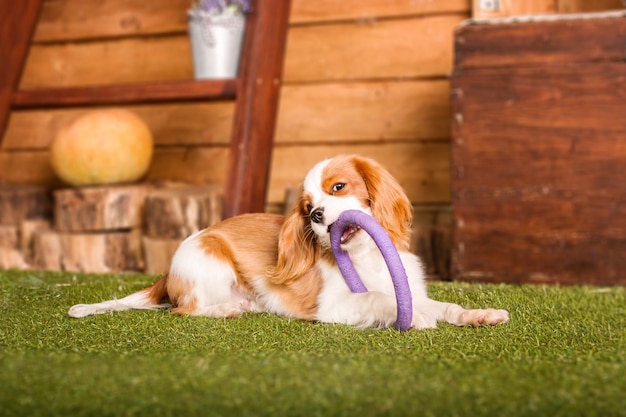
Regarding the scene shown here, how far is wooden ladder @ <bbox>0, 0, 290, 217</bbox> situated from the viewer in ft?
12.7

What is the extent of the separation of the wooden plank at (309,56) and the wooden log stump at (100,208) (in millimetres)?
1069

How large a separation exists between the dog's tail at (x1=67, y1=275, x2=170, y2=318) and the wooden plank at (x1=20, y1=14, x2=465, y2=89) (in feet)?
7.35

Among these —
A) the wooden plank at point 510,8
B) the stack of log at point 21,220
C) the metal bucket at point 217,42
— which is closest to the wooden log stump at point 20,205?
the stack of log at point 21,220

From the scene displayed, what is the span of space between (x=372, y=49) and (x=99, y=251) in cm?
186

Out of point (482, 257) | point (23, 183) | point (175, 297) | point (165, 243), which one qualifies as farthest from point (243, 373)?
point (23, 183)

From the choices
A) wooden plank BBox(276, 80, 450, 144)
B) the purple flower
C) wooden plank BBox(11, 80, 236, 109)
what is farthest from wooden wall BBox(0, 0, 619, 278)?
wooden plank BBox(11, 80, 236, 109)

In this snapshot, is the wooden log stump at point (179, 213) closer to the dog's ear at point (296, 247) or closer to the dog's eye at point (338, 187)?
Result: the dog's ear at point (296, 247)

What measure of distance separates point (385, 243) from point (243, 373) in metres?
0.65

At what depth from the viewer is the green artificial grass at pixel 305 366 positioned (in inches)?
59.8

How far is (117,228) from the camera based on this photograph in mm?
4109

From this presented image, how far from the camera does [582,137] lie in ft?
11.3

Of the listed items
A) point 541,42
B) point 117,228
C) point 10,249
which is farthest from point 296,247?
point 10,249

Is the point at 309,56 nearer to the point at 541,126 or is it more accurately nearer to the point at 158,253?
the point at 158,253

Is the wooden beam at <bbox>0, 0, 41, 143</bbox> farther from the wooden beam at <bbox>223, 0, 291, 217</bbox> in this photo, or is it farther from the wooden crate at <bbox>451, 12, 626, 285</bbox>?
the wooden crate at <bbox>451, 12, 626, 285</bbox>
